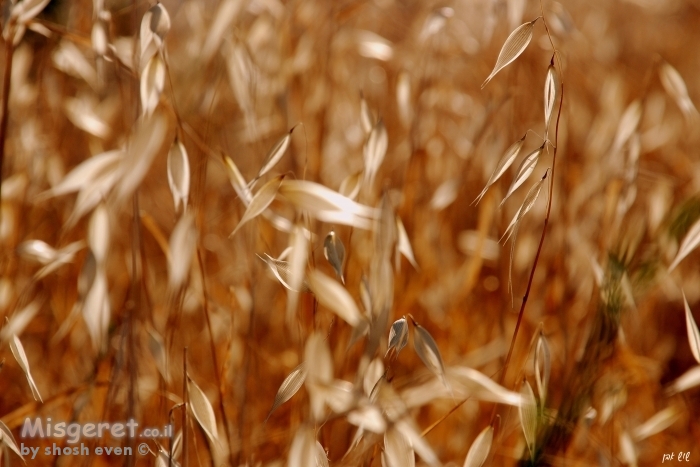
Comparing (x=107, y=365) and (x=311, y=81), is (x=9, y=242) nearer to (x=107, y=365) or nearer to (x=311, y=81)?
(x=107, y=365)

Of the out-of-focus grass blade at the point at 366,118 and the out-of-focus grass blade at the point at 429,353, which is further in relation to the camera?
the out-of-focus grass blade at the point at 366,118

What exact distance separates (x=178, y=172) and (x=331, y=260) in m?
0.11

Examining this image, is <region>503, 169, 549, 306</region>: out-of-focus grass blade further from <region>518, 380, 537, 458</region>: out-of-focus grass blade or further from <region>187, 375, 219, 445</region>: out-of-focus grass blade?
<region>187, 375, 219, 445</region>: out-of-focus grass blade

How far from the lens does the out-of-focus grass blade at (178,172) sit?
1.23ft

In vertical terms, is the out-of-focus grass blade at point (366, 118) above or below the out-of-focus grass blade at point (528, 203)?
below

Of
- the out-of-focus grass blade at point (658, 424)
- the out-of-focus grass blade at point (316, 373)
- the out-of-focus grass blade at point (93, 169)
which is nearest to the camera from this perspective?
the out-of-focus grass blade at point (316, 373)

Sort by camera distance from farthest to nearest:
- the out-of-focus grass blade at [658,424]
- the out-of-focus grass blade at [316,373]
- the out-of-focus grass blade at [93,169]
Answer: the out-of-focus grass blade at [658,424] → the out-of-focus grass blade at [93,169] → the out-of-focus grass blade at [316,373]

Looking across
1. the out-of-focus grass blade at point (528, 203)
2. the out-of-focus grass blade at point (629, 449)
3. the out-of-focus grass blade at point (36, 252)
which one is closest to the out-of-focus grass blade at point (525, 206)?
the out-of-focus grass blade at point (528, 203)

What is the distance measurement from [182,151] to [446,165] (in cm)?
60

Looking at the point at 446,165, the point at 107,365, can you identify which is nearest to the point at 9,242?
the point at 107,365

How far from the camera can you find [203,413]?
378 millimetres

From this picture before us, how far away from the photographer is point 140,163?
0.28 m

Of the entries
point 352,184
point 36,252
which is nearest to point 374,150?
point 352,184

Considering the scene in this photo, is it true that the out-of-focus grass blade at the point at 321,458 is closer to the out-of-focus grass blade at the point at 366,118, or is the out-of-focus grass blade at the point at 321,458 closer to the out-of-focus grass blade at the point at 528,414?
the out-of-focus grass blade at the point at 528,414
